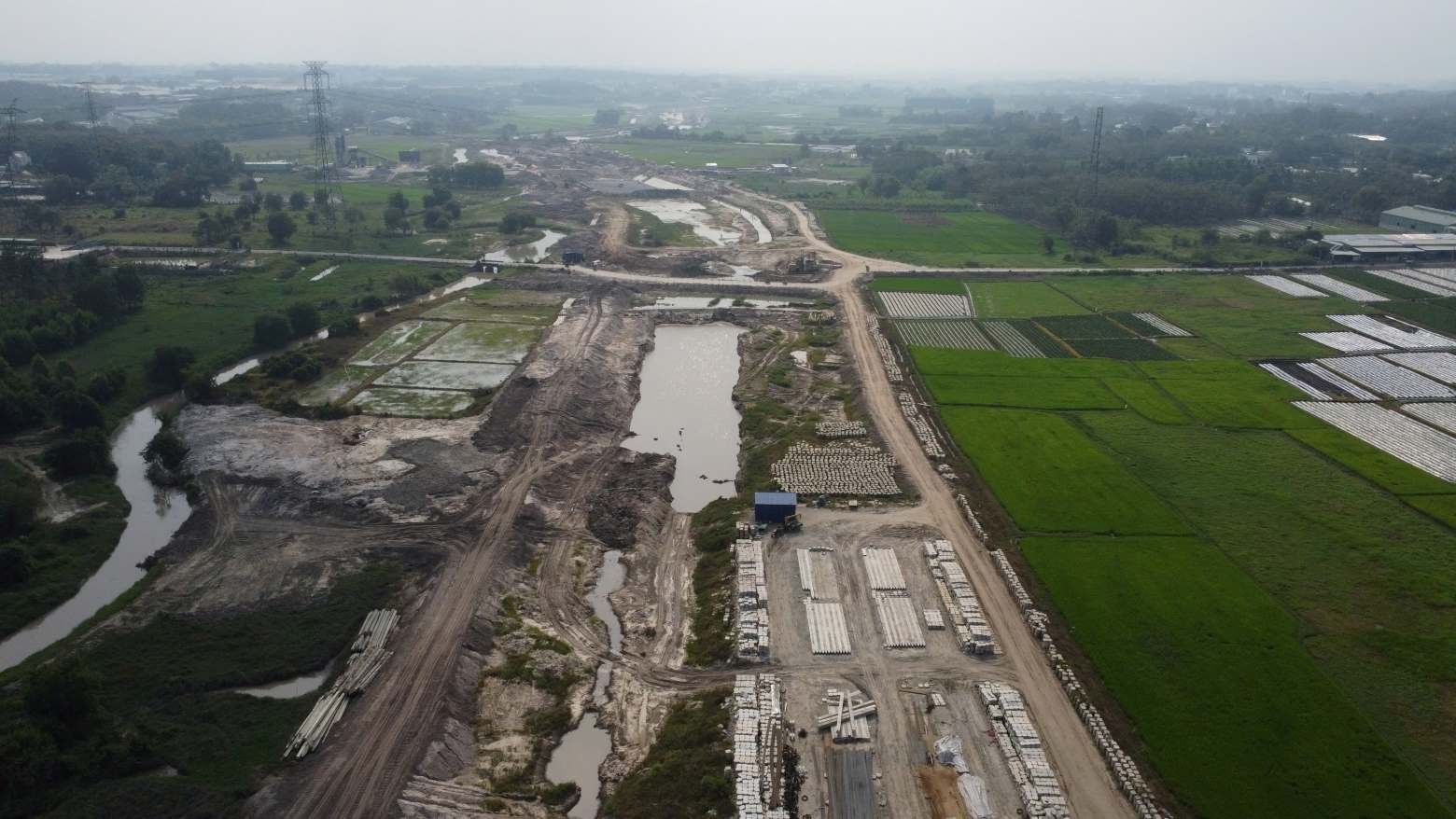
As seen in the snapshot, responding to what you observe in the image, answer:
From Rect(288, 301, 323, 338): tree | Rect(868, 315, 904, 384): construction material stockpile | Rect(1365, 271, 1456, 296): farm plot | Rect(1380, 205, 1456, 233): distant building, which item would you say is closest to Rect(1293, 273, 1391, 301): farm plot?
Rect(1365, 271, 1456, 296): farm plot

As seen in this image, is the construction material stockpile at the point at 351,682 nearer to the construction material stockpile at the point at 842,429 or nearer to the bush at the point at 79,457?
the bush at the point at 79,457

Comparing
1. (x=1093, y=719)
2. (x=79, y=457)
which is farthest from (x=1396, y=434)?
(x=79, y=457)

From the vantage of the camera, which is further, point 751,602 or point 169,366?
point 169,366

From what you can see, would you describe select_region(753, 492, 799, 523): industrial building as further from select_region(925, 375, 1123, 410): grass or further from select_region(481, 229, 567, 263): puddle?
select_region(481, 229, 567, 263): puddle

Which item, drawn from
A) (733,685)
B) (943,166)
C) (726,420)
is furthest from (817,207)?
(733,685)

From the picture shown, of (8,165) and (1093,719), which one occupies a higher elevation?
(8,165)

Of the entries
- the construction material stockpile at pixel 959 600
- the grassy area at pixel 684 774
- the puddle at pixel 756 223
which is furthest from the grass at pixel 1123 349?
the grassy area at pixel 684 774

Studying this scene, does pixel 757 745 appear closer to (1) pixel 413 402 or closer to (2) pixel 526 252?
(1) pixel 413 402
